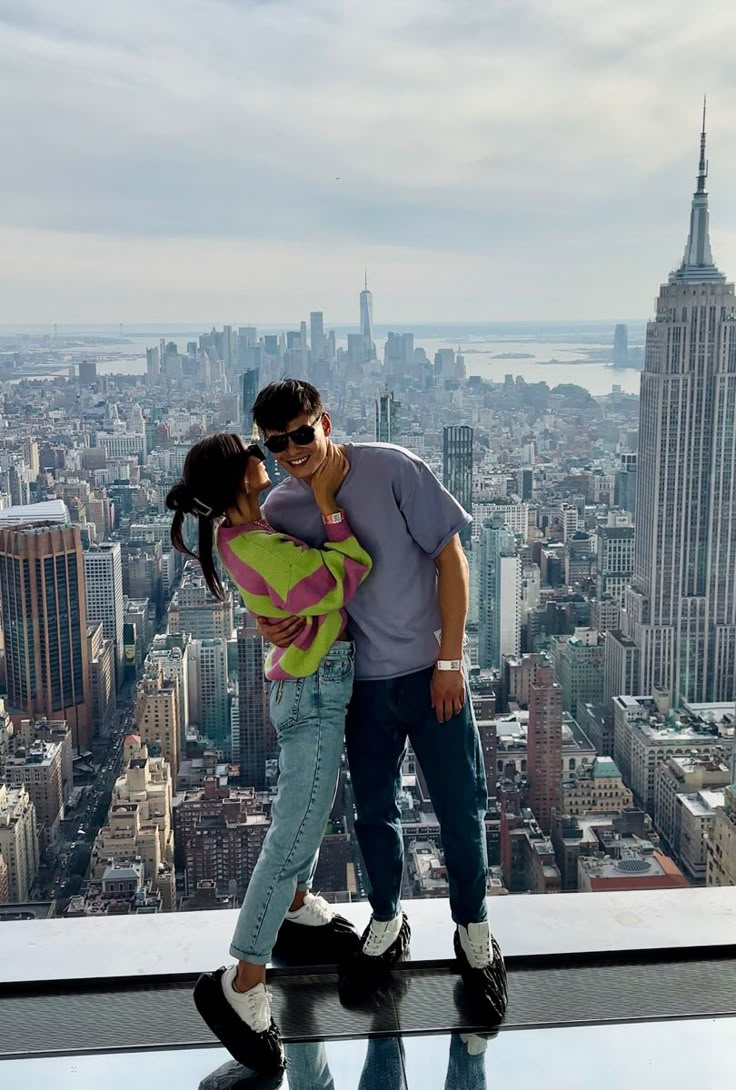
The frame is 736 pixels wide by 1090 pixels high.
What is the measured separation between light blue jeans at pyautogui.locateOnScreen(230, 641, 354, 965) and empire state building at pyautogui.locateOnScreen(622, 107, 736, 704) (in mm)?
3183

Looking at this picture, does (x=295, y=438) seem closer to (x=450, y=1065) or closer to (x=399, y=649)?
(x=399, y=649)

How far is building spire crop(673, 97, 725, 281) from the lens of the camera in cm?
330

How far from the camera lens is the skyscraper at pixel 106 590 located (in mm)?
2906

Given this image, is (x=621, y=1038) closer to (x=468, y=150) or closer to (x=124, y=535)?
(x=124, y=535)

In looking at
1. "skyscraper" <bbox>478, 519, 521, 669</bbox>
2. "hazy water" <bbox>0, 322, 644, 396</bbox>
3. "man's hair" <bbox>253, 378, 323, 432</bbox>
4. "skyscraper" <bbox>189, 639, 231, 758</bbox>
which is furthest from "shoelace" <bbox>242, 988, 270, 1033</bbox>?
"hazy water" <bbox>0, 322, 644, 396</bbox>

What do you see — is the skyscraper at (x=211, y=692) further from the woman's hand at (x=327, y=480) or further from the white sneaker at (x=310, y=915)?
the woman's hand at (x=327, y=480)

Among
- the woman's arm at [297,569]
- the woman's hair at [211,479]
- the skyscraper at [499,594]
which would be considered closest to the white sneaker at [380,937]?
the woman's arm at [297,569]

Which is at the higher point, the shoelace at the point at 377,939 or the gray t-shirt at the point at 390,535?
the gray t-shirt at the point at 390,535

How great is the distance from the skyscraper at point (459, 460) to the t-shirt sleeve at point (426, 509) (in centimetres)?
213

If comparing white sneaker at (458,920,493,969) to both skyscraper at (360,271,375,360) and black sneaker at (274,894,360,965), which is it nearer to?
black sneaker at (274,894,360,965)

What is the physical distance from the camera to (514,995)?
1.19 meters

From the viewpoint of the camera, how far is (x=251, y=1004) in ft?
3.51

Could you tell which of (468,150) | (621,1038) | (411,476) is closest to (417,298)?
(468,150)

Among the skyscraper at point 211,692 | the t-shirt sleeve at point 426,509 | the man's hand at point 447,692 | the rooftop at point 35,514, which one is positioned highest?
the t-shirt sleeve at point 426,509
